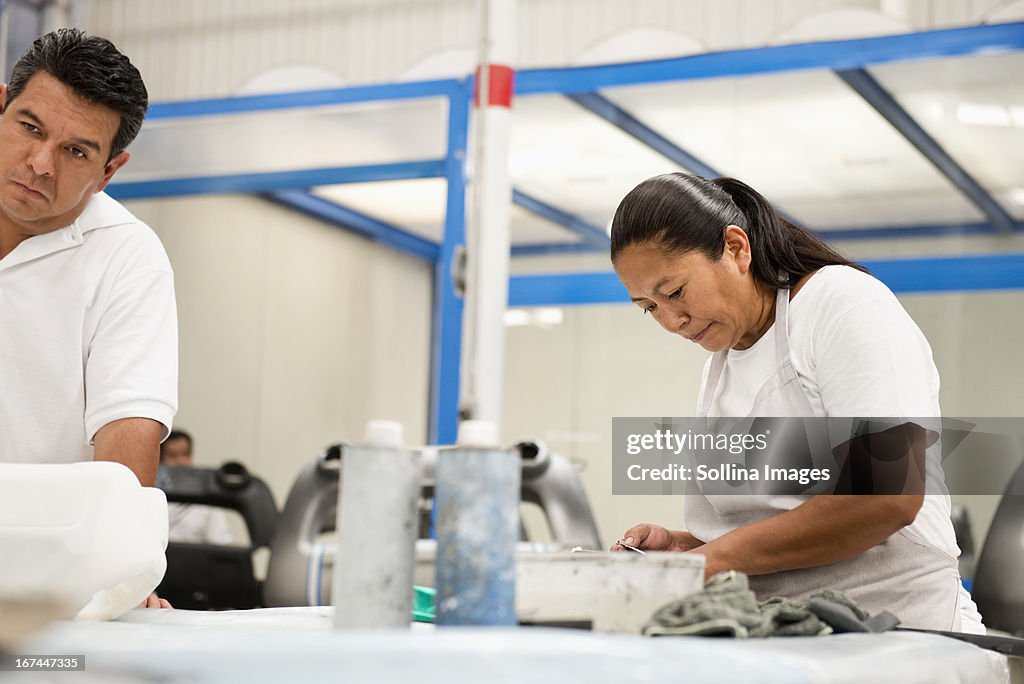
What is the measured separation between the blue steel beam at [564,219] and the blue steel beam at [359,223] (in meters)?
1.31

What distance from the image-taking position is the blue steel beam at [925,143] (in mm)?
3734

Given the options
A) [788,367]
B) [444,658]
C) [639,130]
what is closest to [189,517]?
[639,130]

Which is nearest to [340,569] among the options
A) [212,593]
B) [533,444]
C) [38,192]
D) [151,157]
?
[38,192]

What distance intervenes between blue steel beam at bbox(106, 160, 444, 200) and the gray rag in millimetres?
3804

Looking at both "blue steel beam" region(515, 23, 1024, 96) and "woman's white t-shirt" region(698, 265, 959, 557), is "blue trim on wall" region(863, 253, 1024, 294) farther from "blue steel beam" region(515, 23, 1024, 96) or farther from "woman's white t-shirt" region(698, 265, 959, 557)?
"woman's white t-shirt" region(698, 265, 959, 557)

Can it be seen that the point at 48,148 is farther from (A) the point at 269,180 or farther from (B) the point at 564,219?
(A) the point at 269,180

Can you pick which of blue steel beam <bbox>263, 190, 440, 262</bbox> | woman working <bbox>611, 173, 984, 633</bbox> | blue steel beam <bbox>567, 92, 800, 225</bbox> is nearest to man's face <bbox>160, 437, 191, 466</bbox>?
blue steel beam <bbox>263, 190, 440, 262</bbox>

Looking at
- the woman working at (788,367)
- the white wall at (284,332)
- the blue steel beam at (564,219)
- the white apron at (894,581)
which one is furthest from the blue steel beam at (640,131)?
the white apron at (894,581)

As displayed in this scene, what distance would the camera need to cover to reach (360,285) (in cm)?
597

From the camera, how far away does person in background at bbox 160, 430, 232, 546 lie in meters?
4.45

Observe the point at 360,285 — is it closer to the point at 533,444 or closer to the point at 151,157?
the point at 151,157

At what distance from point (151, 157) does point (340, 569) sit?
4.68m

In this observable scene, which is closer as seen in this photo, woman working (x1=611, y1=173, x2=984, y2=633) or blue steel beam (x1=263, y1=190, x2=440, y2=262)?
woman working (x1=611, y1=173, x2=984, y2=633)

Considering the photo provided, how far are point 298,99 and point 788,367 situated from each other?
3.87 m
